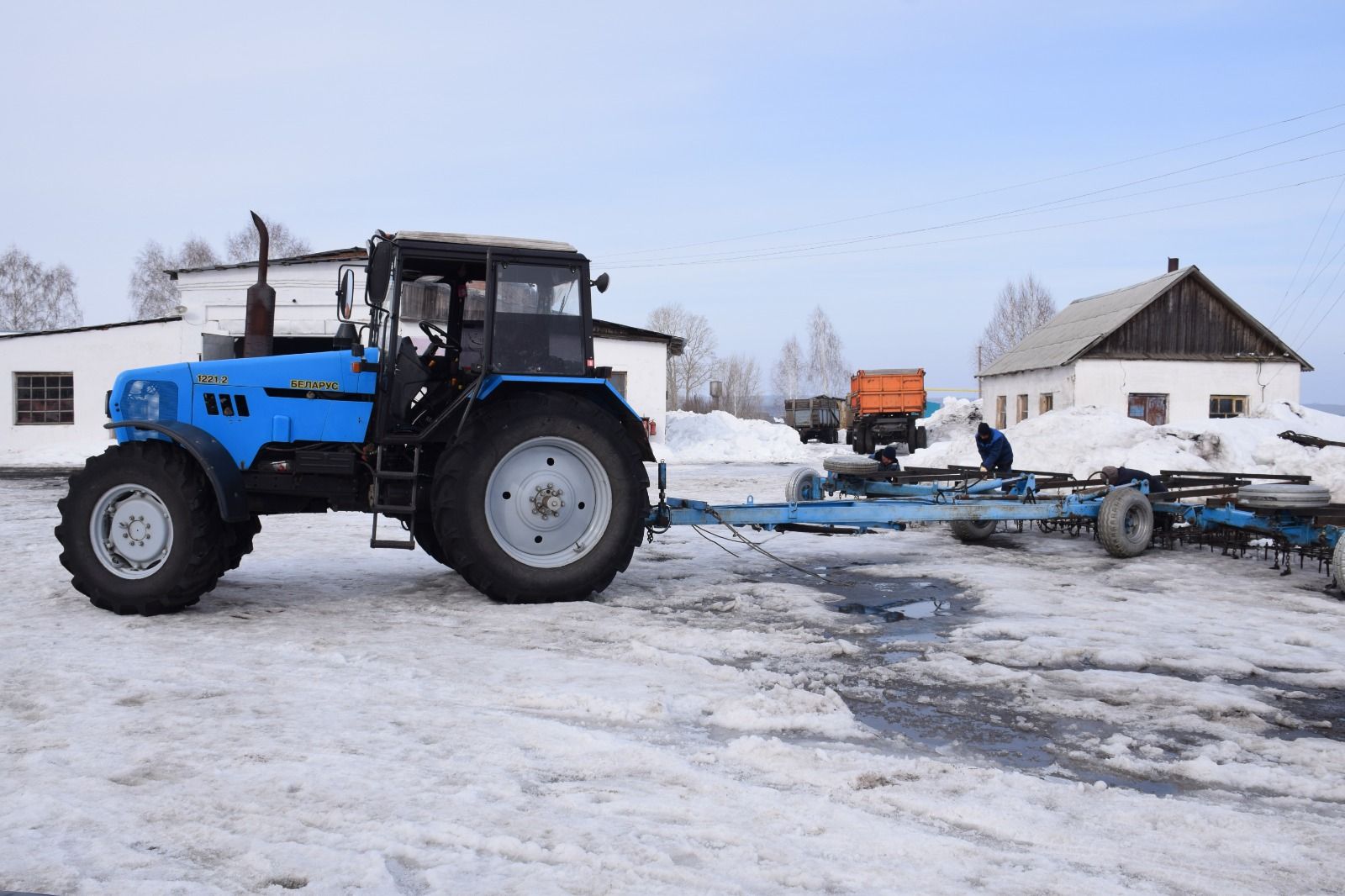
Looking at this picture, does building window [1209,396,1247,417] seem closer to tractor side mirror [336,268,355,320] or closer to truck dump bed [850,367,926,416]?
truck dump bed [850,367,926,416]

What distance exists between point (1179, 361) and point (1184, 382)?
601 millimetres

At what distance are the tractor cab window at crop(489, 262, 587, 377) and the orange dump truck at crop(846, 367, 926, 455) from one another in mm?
28648

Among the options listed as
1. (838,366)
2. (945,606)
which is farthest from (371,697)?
(838,366)

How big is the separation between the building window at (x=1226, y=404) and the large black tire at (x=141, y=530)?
1165 inches

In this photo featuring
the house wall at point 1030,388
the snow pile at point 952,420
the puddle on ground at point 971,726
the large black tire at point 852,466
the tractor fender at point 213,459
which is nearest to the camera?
the puddle on ground at point 971,726

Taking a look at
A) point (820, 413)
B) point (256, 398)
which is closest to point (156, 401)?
point (256, 398)

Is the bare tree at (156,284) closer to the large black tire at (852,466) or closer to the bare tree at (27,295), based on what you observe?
the bare tree at (27,295)

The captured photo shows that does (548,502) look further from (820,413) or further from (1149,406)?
(820,413)

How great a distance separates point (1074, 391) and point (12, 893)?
2992 centimetres

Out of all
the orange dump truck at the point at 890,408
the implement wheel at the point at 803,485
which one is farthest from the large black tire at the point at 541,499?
the orange dump truck at the point at 890,408

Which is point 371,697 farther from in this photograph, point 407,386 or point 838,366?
point 838,366

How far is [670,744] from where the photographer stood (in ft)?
14.3

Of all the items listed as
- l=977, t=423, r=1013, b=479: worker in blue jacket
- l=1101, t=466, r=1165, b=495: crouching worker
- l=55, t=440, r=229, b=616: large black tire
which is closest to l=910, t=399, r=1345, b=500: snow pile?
l=977, t=423, r=1013, b=479: worker in blue jacket

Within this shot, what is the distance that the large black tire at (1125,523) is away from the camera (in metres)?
9.60
